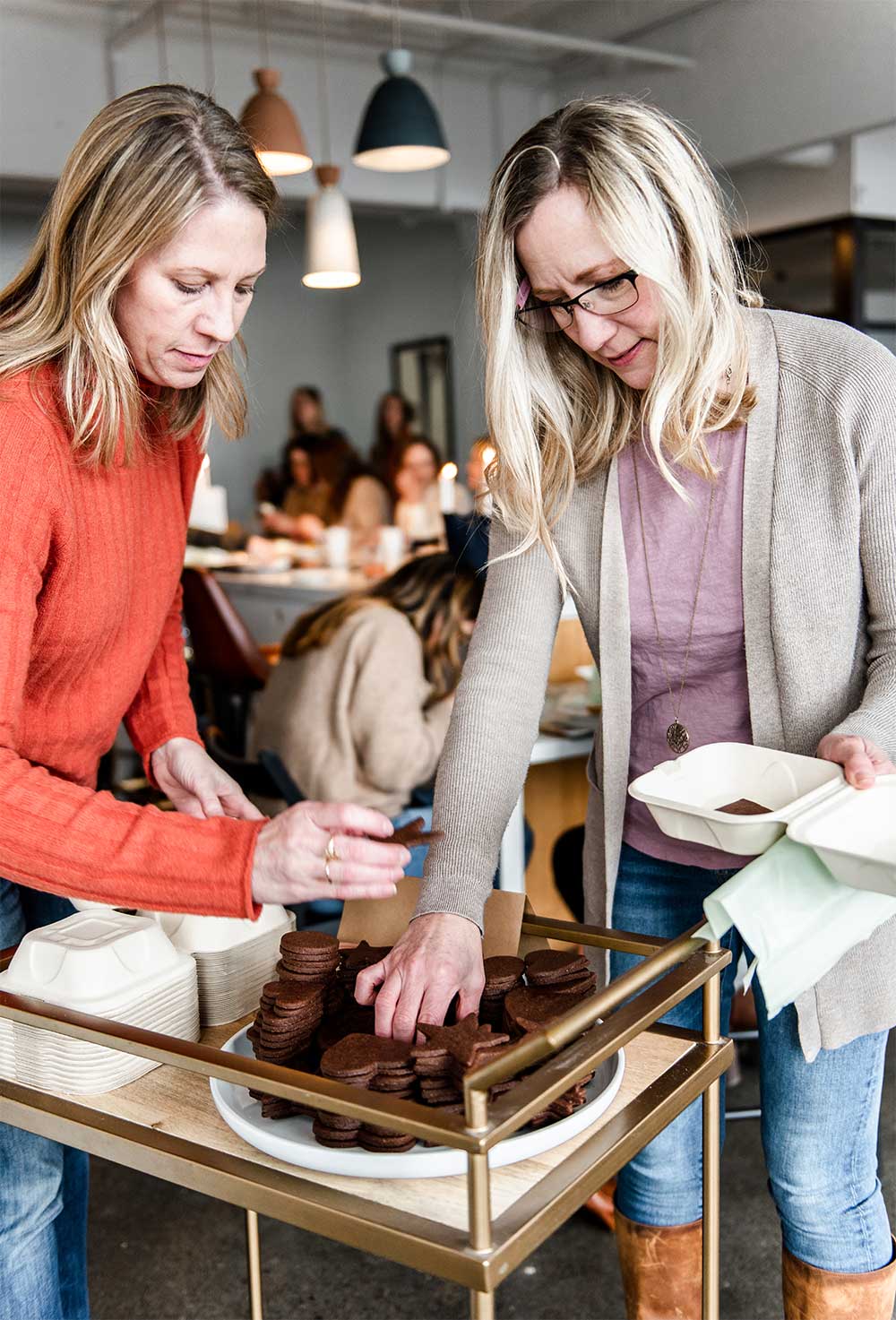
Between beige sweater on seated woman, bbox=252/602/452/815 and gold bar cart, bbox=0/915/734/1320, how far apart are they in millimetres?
1437

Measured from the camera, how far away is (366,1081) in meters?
0.84

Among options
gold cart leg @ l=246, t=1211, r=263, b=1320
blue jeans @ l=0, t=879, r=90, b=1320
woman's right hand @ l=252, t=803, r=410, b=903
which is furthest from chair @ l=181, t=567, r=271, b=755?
woman's right hand @ l=252, t=803, r=410, b=903

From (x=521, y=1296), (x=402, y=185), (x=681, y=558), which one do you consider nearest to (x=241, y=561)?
(x=402, y=185)

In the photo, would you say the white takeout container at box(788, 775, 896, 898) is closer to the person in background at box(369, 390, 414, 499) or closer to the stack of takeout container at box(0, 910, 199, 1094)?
the stack of takeout container at box(0, 910, 199, 1094)

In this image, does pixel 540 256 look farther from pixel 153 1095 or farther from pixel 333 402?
pixel 333 402

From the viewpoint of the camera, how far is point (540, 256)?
1.21m

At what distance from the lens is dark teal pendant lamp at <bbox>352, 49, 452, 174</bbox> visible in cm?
432

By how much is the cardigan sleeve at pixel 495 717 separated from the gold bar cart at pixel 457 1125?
0.67 feet

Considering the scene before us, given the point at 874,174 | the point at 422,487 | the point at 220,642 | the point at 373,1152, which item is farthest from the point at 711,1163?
the point at 422,487

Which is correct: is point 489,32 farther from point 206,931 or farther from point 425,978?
point 425,978

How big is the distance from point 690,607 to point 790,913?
0.45m

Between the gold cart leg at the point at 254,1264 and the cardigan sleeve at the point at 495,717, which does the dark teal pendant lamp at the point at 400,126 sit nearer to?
the cardigan sleeve at the point at 495,717

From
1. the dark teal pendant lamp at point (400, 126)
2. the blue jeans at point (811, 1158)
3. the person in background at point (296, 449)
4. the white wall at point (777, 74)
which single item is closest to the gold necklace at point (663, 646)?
the blue jeans at point (811, 1158)

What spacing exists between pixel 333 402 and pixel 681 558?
935 cm
